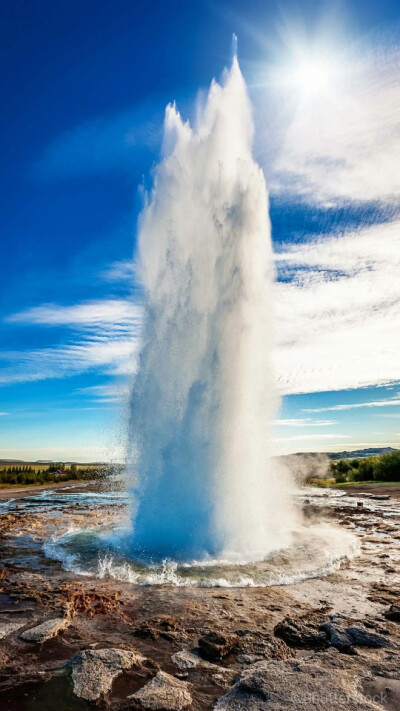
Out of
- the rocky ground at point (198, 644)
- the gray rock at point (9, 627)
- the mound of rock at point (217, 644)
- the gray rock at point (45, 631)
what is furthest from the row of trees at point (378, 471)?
the gray rock at point (9, 627)

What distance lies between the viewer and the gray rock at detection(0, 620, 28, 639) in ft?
21.4

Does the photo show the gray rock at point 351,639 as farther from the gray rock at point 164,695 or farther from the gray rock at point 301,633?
the gray rock at point 164,695

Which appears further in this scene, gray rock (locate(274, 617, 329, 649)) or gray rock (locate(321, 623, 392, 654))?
gray rock (locate(274, 617, 329, 649))

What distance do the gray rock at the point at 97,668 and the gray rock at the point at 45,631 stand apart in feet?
3.42

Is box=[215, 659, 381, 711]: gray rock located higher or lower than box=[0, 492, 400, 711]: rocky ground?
higher

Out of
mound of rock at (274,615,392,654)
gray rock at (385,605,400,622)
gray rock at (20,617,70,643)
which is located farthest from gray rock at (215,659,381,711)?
gray rock at (20,617,70,643)

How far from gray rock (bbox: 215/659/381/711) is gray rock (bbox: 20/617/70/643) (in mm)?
3135

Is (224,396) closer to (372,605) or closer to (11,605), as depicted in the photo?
(372,605)

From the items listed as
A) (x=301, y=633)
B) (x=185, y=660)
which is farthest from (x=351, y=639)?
(x=185, y=660)

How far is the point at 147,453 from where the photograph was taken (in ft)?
44.9

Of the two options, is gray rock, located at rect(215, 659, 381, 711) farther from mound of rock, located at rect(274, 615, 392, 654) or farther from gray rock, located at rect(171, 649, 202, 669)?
mound of rock, located at rect(274, 615, 392, 654)

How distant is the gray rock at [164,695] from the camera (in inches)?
181

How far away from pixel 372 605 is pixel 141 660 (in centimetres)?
481

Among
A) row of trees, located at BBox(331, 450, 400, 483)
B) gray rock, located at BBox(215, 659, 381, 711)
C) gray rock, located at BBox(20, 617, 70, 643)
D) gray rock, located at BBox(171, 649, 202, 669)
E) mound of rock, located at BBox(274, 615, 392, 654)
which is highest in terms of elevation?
row of trees, located at BBox(331, 450, 400, 483)
